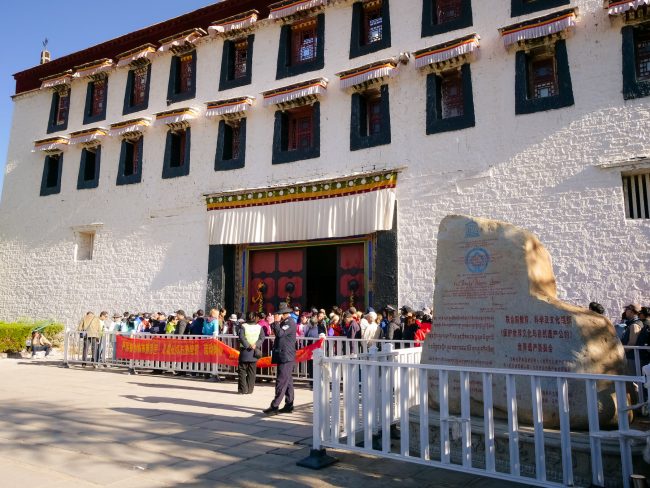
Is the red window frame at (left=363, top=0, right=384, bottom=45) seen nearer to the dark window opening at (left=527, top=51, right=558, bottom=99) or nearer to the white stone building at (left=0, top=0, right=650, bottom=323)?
the white stone building at (left=0, top=0, right=650, bottom=323)

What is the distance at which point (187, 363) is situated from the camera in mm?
11188

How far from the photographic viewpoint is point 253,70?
52.0ft

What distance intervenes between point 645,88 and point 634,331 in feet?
18.1

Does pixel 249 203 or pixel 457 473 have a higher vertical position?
pixel 249 203

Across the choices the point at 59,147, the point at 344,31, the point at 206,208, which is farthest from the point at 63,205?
the point at 344,31

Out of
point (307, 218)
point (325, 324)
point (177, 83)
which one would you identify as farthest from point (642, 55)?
point (177, 83)

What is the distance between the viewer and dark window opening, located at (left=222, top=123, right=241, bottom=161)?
1611 centimetres

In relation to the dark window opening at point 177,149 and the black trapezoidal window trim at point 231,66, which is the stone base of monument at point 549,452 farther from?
the dark window opening at point 177,149

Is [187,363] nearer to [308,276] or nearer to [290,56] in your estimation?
[308,276]

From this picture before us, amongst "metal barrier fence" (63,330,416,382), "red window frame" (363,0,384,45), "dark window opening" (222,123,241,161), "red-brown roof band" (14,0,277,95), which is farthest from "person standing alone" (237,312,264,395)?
"red-brown roof band" (14,0,277,95)

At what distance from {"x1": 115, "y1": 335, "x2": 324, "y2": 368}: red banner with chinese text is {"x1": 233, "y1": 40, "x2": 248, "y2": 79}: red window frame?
8798 millimetres

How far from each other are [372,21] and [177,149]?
7.57 m

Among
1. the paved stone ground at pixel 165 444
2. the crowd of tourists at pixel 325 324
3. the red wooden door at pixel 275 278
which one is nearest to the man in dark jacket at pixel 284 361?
the paved stone ground at pixel 165 444

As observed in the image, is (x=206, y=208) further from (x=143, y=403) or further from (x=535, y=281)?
(x=535, y=281)
